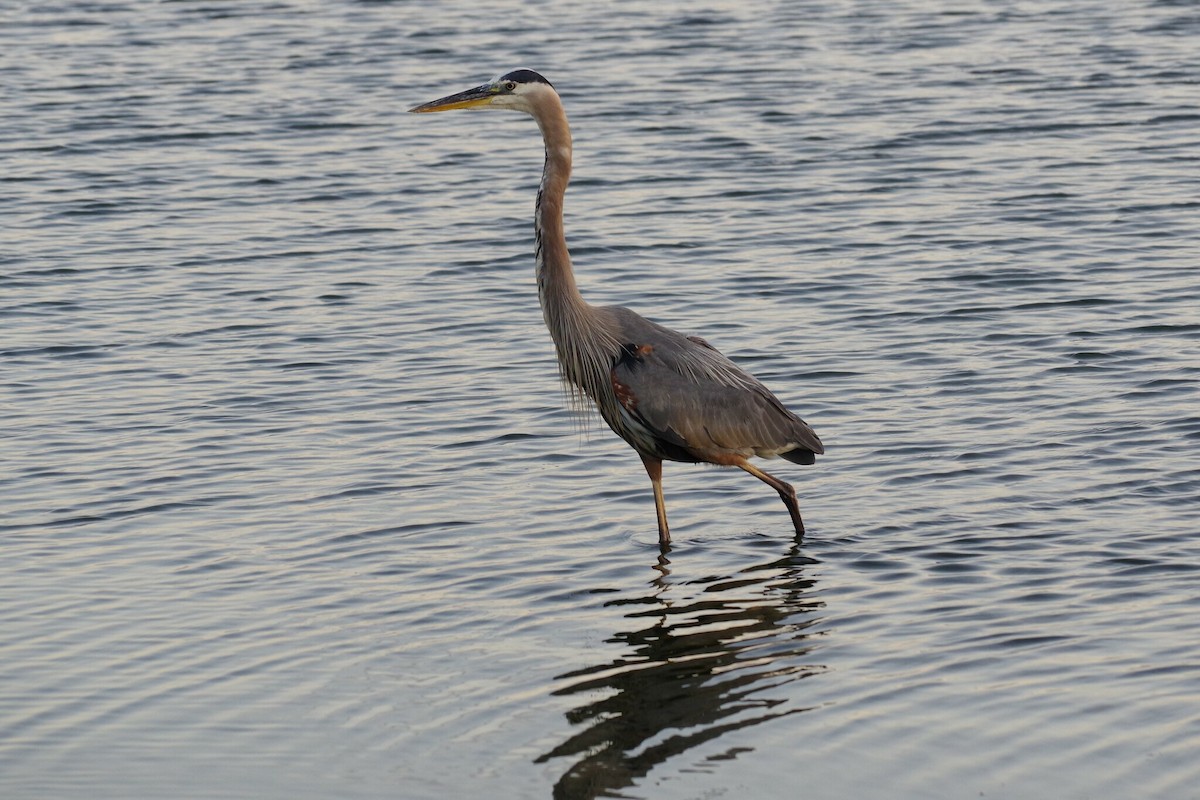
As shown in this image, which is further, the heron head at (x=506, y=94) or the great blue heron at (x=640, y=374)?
the heron head at (x=506, y=94)

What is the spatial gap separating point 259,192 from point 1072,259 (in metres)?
7.46

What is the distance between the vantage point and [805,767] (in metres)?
6.43

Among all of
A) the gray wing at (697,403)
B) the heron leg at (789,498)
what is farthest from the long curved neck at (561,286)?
the heron leg at (789,498)

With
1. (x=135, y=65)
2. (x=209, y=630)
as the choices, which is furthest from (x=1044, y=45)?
(x=209, y=630)

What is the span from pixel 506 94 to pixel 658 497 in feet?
7.01

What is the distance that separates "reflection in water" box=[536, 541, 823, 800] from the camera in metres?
6.64

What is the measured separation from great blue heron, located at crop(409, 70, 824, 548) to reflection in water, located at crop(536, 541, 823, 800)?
0.68 meters

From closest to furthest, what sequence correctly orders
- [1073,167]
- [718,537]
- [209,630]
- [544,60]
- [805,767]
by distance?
[805,767] < [209,630] < [718,537] < [1073,167] < [544,60]

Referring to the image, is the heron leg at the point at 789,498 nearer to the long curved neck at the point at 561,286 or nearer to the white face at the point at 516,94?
the long curved neck at the point at 561,286

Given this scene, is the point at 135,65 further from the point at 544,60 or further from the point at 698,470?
the point at 698,470

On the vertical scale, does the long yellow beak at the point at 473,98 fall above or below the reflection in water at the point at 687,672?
above

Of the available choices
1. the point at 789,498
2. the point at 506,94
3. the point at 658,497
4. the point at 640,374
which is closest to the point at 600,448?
the point at 640,374

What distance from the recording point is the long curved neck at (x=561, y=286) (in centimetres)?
912

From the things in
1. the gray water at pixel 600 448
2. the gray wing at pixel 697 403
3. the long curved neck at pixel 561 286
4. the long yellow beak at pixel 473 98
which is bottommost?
the gray water at pixel 600 448
